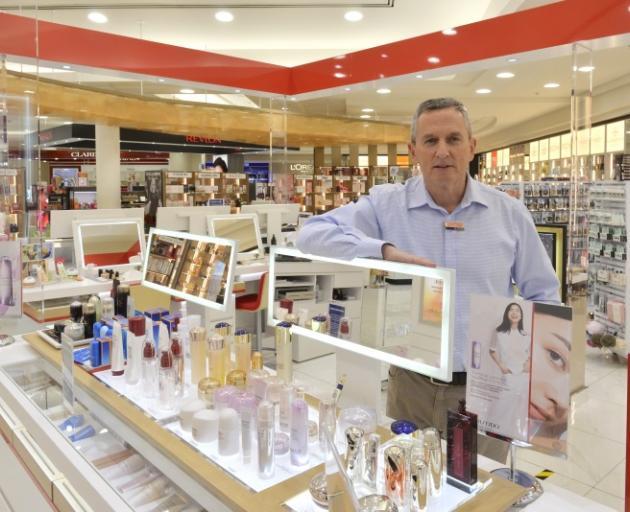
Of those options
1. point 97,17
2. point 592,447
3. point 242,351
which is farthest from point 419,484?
point 97,17

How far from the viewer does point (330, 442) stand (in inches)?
44.6

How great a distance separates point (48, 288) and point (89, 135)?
39.4 ft

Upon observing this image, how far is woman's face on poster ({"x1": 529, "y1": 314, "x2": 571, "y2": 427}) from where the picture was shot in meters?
1.07

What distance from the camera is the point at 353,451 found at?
1.25 meters

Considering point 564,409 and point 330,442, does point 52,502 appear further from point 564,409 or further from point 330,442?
point 564,409

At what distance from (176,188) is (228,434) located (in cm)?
1090

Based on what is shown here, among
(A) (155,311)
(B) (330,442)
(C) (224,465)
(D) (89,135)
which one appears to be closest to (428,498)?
(B) (330,442)

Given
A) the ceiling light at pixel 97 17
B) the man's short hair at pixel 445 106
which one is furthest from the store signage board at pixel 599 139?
the man's short hair at pixel 445 106

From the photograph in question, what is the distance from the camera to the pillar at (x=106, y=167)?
31.9ft

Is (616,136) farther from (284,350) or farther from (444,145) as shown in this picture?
(284,350)

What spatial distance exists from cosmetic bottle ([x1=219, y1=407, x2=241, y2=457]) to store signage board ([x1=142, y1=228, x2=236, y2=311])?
794 mm

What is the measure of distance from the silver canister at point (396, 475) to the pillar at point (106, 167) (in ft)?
31.3

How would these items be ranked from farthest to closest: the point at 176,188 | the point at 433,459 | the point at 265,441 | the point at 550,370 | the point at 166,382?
the point at 176,188 < the point at 166,382 < the point at 265,441 < the point at 433,459 < the point at 550,370

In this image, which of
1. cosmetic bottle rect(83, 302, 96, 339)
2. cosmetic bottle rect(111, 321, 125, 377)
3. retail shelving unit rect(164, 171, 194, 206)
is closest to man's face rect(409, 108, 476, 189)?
cosmetic bottle rect(111, 321, 125, 377)
